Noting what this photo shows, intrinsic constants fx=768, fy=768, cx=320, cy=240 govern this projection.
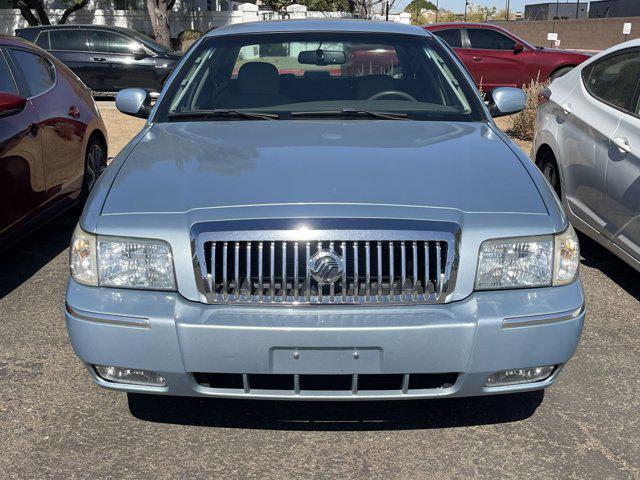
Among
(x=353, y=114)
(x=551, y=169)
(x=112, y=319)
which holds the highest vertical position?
(x=353, y=114)

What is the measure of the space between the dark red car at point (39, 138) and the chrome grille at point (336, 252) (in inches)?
95.9

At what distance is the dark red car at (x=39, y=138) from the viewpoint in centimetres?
479

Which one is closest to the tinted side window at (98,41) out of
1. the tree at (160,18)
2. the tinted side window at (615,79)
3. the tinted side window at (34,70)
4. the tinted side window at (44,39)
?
the tinted side window at (44,39)

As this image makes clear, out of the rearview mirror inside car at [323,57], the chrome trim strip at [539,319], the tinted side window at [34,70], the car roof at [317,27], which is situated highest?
the car roof at [317,27]

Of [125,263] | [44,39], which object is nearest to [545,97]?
[125,263]

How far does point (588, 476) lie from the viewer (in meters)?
2.95

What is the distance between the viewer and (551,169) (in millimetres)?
5992

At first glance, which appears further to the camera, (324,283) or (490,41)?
(490,41)

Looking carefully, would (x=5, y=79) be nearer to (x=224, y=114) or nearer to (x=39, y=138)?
(x=39, y=138)

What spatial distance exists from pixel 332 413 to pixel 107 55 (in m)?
14.1

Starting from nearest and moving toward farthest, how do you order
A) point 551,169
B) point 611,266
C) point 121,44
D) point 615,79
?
1. point 615,79
2. point 611,266
3. point 551,169
4. point 121,44

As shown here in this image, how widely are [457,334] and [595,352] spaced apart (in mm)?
1673

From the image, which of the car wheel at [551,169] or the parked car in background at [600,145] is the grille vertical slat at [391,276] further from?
the car wheel at [551,169]

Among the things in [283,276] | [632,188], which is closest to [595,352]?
[632,188]
